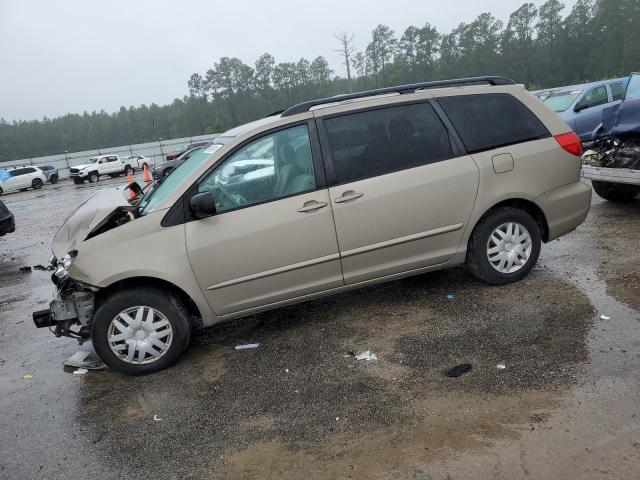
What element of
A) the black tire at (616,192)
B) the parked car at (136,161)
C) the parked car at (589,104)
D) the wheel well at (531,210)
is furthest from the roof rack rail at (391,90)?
the parked car at (136,161)

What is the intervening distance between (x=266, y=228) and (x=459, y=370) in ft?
5.85

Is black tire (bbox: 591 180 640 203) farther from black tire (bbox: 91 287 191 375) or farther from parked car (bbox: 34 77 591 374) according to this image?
black tire (bbox: 91 287 191 375)

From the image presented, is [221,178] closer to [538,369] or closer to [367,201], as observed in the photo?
[367,201]

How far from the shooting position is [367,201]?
427 centimetres

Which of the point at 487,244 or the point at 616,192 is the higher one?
the point at 487,244

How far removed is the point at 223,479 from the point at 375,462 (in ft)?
2.72

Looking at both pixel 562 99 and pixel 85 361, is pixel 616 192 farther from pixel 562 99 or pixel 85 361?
pixel 562 99

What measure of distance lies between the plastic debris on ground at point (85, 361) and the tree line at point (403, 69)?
64316 millimetres

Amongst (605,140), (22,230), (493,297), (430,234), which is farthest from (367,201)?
(22,230)

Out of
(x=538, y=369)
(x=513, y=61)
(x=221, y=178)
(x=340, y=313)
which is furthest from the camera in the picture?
(x=513, y=61)

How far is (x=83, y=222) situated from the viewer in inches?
174

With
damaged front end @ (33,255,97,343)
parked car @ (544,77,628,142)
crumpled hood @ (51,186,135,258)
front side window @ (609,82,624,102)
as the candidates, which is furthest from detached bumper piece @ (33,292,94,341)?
front side window @ (609,82,624,102)

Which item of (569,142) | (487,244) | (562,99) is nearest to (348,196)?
(487,244)

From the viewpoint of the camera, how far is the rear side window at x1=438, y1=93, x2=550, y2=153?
182 inches
